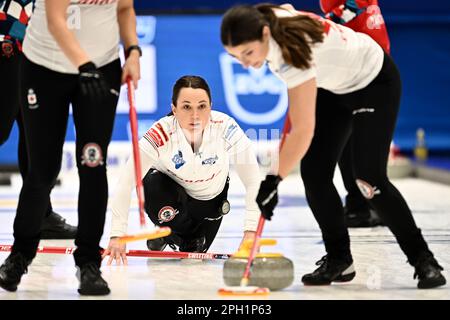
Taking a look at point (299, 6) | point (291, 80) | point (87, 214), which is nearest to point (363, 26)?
point (291, 80)

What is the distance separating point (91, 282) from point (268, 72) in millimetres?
5655

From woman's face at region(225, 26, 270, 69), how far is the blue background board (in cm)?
538

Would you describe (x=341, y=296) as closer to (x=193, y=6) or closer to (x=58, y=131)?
(x=58, y=131)

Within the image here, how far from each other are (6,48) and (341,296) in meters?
2.12

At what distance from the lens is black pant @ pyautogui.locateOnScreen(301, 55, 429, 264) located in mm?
3498

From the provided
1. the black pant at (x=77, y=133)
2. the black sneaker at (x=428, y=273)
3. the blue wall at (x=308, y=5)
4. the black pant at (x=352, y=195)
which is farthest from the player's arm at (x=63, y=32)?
the blue wall at (x=308, y=5)

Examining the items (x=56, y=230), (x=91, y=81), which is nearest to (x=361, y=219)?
(x=56, y=230)

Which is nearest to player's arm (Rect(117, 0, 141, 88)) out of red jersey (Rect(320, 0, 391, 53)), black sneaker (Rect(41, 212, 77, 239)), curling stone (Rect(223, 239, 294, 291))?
curling stone (Rect(223, 239, 294, 291))

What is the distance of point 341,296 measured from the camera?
3.41 metres

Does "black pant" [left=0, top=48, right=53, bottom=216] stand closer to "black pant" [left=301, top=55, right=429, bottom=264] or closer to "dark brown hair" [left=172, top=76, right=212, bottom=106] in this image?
"dark brown hair" [left=172, top=76, right=212, bottom=106]

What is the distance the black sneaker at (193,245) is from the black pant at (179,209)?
0.7 inches

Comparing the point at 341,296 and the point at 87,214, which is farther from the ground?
the point at 87,214

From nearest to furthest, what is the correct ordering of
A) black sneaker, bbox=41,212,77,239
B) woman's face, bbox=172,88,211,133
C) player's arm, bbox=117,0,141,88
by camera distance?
player's arm, bbox=117,0,141,88 < woman's face, bbox=172,88,211,133 < black sneaker, bbox=41,212,77,239

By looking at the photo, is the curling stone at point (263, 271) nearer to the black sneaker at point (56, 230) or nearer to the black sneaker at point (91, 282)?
the black sneaker at point (91, 282)
